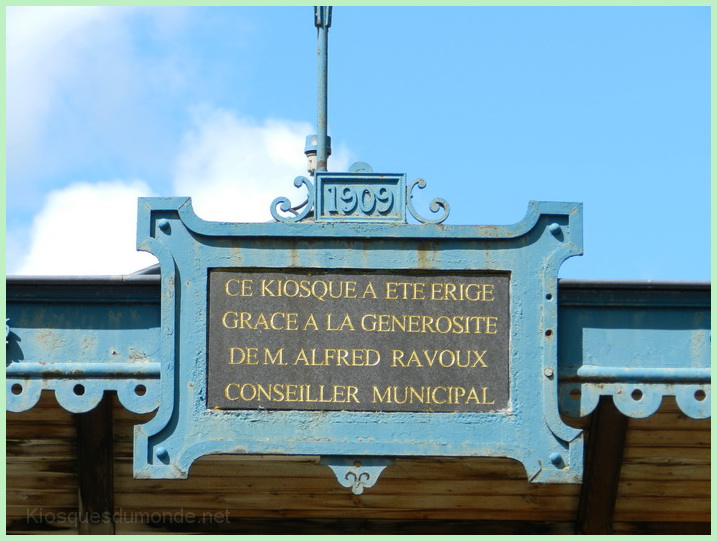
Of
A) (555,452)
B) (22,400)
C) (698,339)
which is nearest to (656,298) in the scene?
(698,339)

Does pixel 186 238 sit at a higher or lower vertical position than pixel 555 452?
higher

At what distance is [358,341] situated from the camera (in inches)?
447

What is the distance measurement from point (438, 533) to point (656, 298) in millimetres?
3323

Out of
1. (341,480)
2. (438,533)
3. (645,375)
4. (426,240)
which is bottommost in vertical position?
(438,533)

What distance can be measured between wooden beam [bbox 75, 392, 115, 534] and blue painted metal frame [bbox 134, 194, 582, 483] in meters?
1.56

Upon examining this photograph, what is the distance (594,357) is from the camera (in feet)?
37.5

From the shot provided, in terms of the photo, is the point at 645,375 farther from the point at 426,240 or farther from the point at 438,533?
the point at 438,533

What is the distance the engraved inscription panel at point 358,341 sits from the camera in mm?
11273

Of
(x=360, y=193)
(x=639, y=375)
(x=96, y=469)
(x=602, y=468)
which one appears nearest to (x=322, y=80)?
(x=360, y=193)

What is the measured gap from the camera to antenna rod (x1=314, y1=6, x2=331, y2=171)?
39.7ft

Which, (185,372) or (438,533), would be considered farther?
(438,533)

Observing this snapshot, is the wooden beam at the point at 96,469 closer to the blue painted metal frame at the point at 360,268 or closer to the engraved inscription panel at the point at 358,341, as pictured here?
the blue painted metal frame at the point at 360,268

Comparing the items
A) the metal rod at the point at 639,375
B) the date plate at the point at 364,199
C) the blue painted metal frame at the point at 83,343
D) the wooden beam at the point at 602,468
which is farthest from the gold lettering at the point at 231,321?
the wooden beam at the point at 602,468

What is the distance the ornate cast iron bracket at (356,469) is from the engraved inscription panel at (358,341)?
1.26 ft
